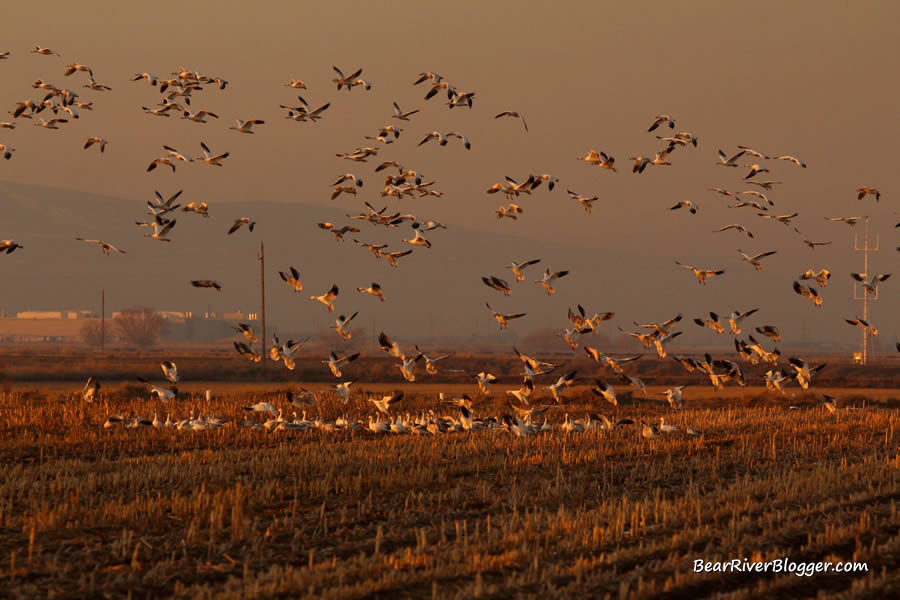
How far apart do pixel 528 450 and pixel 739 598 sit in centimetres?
1269

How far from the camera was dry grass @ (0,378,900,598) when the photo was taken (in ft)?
38.4

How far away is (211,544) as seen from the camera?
13117mm

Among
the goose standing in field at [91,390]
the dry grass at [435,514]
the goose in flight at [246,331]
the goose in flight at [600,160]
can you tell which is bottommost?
the dry grass at [435,514]

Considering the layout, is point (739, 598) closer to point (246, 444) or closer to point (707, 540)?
point (707, 540)

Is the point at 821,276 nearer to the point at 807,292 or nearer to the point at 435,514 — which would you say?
the point at 807,292

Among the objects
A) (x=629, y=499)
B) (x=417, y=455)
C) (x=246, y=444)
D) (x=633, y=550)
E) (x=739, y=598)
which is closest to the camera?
(x=739, y=598)

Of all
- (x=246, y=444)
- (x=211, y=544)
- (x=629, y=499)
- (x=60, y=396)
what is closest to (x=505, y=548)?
(x=211, y=544)

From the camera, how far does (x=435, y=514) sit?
52.1ft

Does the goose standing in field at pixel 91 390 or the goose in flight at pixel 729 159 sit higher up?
the goose in flight at pixel 729 159

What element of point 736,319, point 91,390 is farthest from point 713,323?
point 91,390

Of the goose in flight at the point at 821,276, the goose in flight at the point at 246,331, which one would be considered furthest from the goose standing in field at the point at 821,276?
the goose in flight at the point at 246,331

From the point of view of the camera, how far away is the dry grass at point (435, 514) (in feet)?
38.4

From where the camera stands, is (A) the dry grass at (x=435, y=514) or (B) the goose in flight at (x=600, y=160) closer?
(A) the dry grass at (x=435, y=514)

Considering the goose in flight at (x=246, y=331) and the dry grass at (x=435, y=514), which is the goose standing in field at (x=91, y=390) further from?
the goose in flight at (x=246, y=331)
